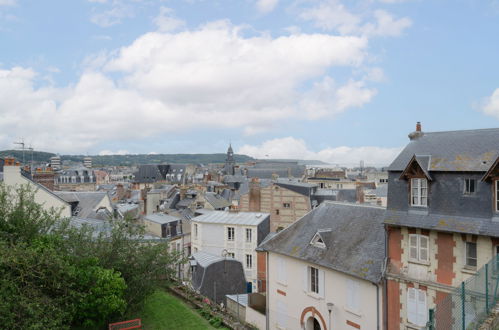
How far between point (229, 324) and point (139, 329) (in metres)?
4.07

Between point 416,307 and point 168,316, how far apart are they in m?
10.6

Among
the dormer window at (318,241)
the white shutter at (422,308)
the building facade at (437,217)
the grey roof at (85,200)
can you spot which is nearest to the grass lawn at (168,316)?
the dormer window at (318,241)

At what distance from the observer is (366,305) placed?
16.5 m

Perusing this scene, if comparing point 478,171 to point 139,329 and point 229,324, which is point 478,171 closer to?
point 229,324

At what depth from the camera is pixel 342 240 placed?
746 inches

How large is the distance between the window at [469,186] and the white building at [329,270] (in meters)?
4.57

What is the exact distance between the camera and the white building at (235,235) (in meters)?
34.0

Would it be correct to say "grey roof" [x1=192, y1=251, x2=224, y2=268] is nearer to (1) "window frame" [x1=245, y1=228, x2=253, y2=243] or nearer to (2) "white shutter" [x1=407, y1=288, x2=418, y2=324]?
(1) "window frame" [x1=245, y1=228, x2=253, y2=243]

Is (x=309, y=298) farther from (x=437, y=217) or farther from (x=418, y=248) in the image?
(x=437, y=217)

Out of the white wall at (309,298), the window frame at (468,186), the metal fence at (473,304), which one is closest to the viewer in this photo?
the metal fence at (473,304)

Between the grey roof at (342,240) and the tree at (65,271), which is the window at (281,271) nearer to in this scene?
the grey roof at (342,240)

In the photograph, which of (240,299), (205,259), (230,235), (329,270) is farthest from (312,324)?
(230,235)

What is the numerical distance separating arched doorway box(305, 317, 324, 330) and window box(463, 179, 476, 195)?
10118 millimetres

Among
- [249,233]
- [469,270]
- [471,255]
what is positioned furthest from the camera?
[249,233]
